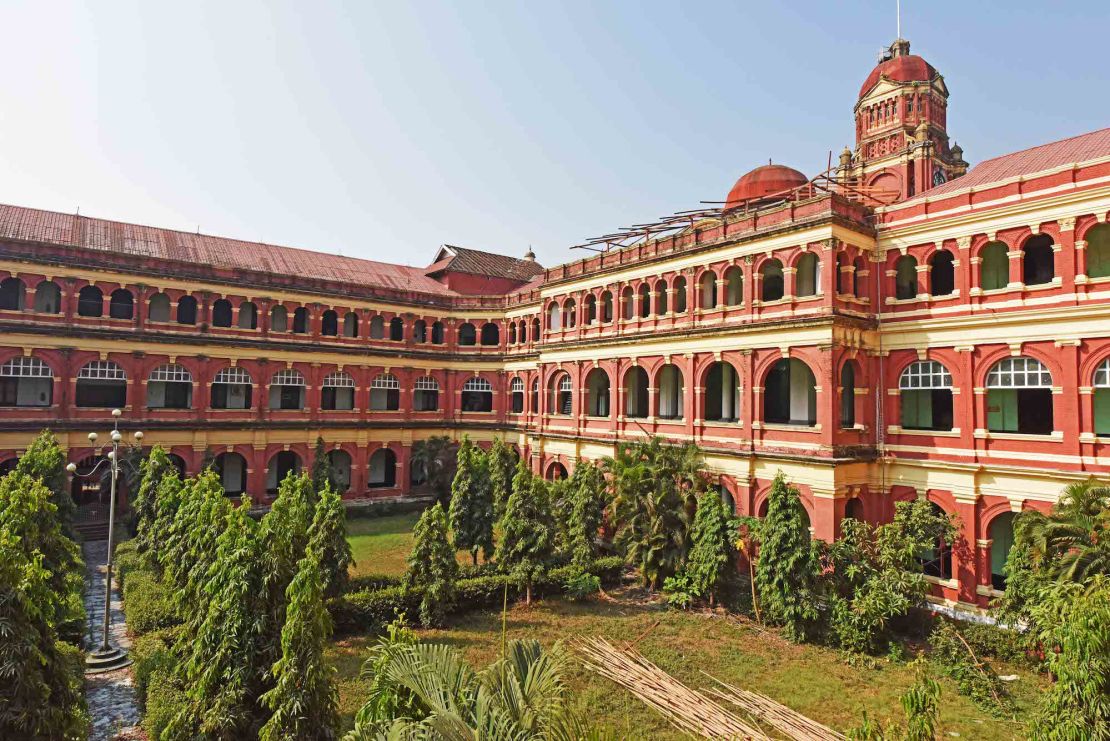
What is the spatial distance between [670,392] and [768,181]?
10676 mm

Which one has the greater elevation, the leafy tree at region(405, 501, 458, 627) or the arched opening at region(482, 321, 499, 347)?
the arched opening at region(482, 321, 499, 347)

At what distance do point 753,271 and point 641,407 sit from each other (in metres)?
8.79

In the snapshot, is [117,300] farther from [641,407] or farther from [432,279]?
[641,407]

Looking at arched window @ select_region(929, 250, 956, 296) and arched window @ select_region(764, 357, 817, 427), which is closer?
arched window @ select_region(929, 250, 956, 296)

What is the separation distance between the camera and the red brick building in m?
18.1

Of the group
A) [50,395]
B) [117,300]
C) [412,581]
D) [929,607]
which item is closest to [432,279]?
[117,300]

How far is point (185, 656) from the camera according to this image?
33.1 ft

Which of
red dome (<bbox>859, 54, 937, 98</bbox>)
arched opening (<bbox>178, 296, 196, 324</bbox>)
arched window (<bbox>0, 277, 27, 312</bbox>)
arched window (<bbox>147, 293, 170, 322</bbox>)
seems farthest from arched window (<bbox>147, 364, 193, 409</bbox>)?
red dome (<bbox>859, 54, 937, 98</bbox>)

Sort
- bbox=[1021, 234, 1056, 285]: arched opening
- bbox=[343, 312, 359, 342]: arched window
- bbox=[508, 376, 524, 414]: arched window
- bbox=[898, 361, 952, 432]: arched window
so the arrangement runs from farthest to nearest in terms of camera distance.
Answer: bbox=[508, 376, 524, 414]: arched window < bbox=[343, 312, 359, 342]: arched window < bbox=[898, 361, 952, 432]: arched window < bbox=[1021, 234, 1056, 285]: arched opening

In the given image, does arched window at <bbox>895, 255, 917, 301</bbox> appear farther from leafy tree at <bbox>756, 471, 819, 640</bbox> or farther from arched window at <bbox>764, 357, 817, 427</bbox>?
leafy tree at <bbox>756, 471, 819, 640</bbox>

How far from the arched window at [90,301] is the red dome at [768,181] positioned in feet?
94.4

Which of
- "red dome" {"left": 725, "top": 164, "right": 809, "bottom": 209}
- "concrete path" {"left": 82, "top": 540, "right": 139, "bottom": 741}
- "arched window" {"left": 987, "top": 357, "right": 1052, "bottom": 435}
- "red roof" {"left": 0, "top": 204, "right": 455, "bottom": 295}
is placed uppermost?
"red dome" {"left": 725, "top": 164, "right": 809, "bottom": 209}

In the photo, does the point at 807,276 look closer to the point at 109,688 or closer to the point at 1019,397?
the point at 1019,397

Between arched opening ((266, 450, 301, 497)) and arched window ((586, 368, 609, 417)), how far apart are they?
16.0 meters
